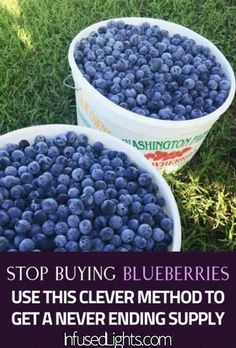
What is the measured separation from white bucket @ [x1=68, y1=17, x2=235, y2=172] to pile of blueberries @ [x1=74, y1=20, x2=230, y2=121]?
0.05m

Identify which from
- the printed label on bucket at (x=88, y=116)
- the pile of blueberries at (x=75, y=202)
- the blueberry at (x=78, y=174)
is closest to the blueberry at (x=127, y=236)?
the pile of blueberries at (x=75, y=202)

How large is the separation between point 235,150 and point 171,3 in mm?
1037

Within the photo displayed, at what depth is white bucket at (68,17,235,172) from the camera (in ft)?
5.80

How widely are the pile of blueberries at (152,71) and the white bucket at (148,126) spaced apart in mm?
48

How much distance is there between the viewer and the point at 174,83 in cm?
192

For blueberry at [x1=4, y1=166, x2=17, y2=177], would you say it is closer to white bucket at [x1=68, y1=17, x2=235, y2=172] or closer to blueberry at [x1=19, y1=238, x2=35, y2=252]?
blueberry at [x1=19, y1=238, x2=35, y2=252]

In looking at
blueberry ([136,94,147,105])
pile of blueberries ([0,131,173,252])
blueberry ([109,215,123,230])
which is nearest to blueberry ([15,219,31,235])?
pile of blueberries ([0,131,173,252])

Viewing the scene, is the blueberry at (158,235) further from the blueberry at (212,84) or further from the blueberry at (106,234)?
the blueberry at (212,84)

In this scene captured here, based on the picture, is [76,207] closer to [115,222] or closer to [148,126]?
[115,222]

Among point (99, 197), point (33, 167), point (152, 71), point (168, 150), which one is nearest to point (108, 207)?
point (99, 197)

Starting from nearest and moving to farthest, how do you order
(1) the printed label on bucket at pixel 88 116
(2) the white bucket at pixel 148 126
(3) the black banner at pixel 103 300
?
(3) the black banner at pixel 103 300 < (2) the white bucket at pixel 148 126 < (1) the printed label on bucket at pixel 88 116

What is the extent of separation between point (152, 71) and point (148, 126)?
30 cm

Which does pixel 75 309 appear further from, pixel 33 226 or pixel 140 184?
pixel 140 184

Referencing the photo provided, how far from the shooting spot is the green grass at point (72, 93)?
1997mm
